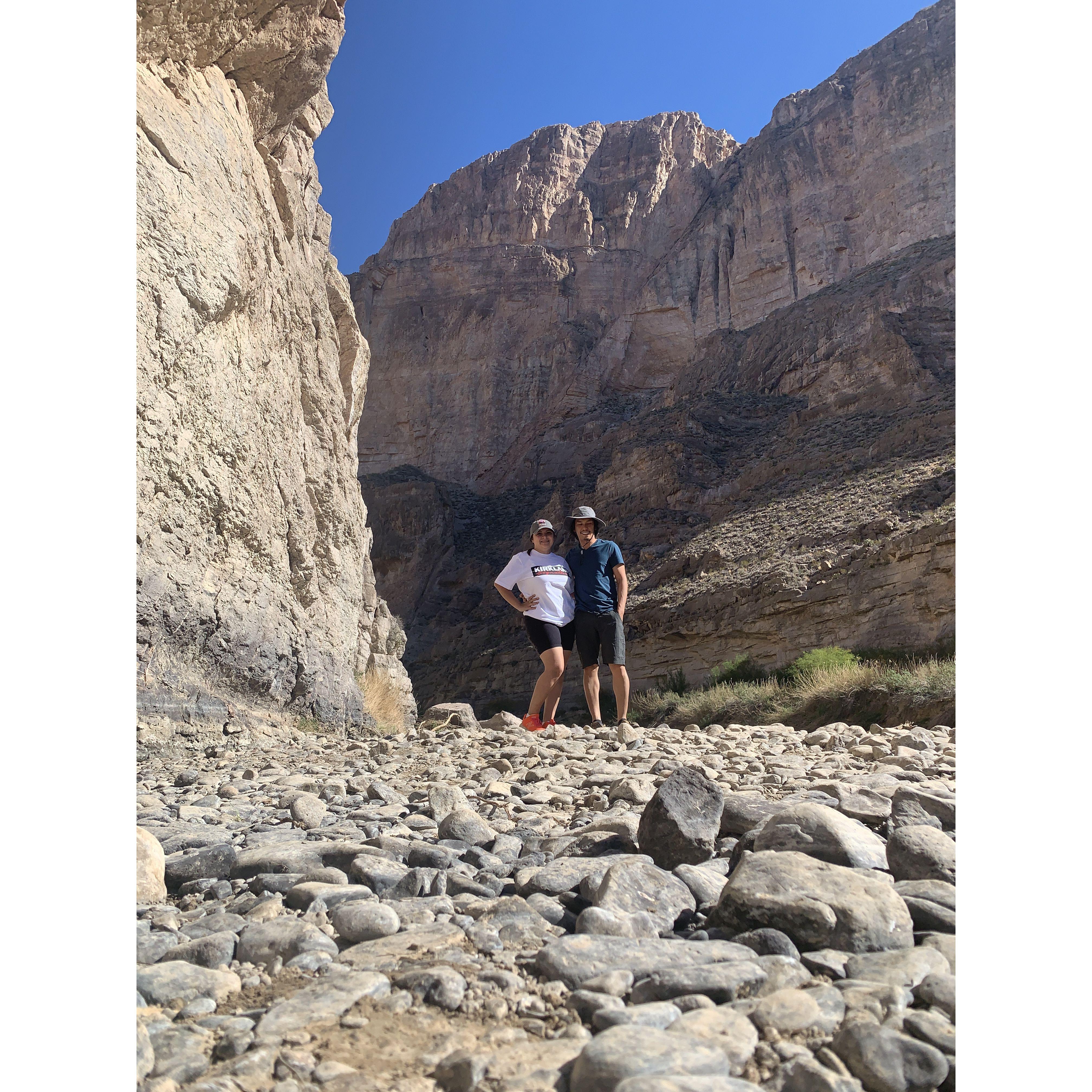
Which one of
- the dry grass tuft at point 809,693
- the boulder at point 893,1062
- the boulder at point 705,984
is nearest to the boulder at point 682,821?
the boulder at point 705,984

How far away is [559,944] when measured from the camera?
5.15ft

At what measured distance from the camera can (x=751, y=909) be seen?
164 cm

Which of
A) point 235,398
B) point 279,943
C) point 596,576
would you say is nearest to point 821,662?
point 596,576

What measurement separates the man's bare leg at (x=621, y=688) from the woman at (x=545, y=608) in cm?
39

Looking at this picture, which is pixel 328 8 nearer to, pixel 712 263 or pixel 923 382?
pixel 923 382

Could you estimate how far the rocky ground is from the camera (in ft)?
3.82

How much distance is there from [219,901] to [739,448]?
1235 inches

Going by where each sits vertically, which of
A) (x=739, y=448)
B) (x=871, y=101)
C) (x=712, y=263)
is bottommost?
(x=739, y=448)

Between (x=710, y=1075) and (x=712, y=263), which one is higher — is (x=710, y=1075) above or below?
below

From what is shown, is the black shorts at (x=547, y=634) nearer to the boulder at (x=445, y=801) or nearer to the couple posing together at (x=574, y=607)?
the couple posing together at (x=574, y=607)

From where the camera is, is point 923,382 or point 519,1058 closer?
point 519,1058

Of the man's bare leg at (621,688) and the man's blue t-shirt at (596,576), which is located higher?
the man's blue t-shirt at (596,576)

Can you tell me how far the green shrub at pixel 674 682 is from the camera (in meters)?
19.9

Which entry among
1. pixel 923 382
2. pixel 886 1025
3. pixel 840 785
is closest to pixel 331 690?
pixel 840 785
